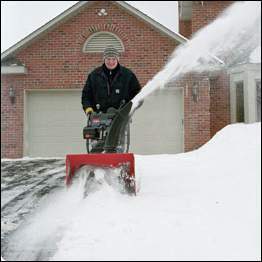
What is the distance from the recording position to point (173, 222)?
355cm

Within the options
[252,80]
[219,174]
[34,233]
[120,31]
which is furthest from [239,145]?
[120,31]

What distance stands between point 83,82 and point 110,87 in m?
6.72

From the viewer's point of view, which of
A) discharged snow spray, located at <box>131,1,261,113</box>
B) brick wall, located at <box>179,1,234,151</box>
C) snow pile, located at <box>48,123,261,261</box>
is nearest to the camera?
snow pile, located at <box>48,123,261,261</box>

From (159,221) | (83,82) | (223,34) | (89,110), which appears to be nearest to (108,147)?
(89,110)

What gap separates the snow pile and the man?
103cm

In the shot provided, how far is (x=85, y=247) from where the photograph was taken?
3.01 meters

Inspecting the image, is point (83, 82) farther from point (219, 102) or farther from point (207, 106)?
point (219, 102)

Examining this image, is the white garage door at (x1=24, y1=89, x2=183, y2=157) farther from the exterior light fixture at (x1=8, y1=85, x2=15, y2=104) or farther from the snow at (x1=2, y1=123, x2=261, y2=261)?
the snow at (x1=2, y1=123, x2=261, y2=261)

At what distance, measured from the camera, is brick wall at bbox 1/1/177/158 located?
11703 millimetres

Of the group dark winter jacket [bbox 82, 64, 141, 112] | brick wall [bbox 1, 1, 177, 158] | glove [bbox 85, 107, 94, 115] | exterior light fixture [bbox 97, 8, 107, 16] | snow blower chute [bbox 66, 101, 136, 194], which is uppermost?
exterior light fixture [bbox 97, 8, 107, 16]

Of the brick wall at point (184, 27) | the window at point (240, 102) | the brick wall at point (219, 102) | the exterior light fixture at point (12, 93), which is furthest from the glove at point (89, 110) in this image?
the brick wall at point (184, 27)

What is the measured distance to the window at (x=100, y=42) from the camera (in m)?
11.9

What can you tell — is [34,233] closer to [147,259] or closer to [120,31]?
[147,259]

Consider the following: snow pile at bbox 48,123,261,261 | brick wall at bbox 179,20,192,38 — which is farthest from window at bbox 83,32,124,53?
snow pile at bbox 48,123,261,261
